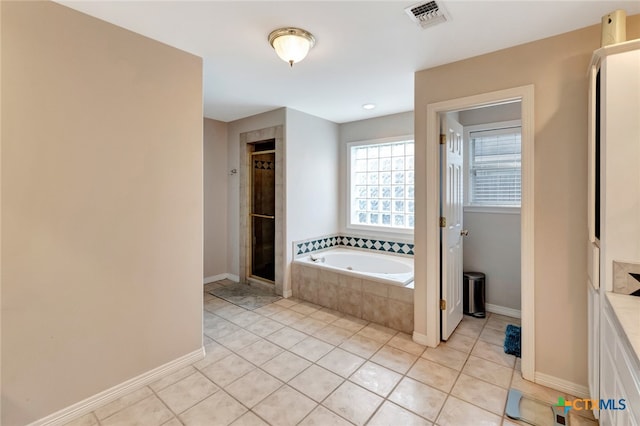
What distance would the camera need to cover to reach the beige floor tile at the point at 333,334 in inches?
104

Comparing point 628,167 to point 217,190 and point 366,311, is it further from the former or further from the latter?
point 217,190

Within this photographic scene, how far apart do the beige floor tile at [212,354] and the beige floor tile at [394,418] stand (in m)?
1.29

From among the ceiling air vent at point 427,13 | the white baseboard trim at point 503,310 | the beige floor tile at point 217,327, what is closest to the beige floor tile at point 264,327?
the beige floor tile at point 217,327

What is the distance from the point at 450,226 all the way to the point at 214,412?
2.31 m

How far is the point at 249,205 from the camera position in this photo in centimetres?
431

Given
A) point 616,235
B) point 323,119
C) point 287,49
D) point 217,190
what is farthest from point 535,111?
point 217,190

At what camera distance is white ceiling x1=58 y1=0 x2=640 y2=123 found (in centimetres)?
168

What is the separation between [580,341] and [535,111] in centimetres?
155

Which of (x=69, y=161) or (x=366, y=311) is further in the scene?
(x=366, y=311)

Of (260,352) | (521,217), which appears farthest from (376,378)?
(521,217)

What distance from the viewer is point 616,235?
4.54 ft

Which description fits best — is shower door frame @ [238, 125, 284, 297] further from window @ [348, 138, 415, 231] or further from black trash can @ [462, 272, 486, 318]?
black trash can @ [462, 272, 486, 318]

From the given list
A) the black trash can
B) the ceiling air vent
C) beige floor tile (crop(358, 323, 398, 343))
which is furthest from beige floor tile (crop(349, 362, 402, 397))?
the ceiling air vent

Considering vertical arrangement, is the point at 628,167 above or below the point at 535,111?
below
